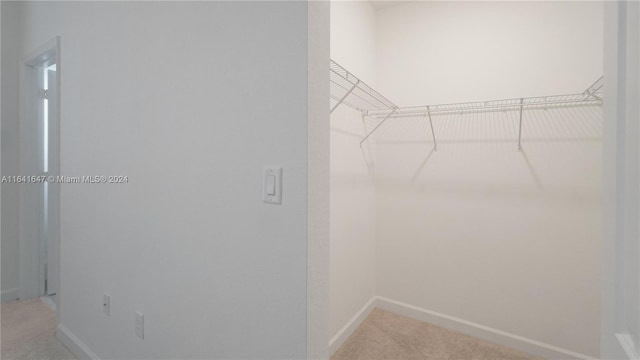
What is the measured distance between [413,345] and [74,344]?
2.16 metres

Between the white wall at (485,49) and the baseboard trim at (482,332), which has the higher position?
the white wall at (485,49)

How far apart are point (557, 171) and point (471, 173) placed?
1.58 feet

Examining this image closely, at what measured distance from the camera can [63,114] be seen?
178 centimetres

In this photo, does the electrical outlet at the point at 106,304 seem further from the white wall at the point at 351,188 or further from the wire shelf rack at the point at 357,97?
the wire shelf rack at the point at 357,97

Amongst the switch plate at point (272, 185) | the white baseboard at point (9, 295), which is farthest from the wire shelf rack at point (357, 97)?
the white baseboard at point (9, 295)

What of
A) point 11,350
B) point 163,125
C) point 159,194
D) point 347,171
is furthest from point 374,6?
point 11,350

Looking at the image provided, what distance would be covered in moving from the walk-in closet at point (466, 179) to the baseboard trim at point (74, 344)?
143 centimetres

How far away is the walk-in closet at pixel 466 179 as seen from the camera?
5.61 feet

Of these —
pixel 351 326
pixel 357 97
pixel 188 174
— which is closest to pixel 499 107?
pixel 357 97

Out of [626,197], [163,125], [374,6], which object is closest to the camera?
[626,197]

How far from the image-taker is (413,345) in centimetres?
190

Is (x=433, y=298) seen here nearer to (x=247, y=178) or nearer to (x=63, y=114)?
(x=247, y=178)
